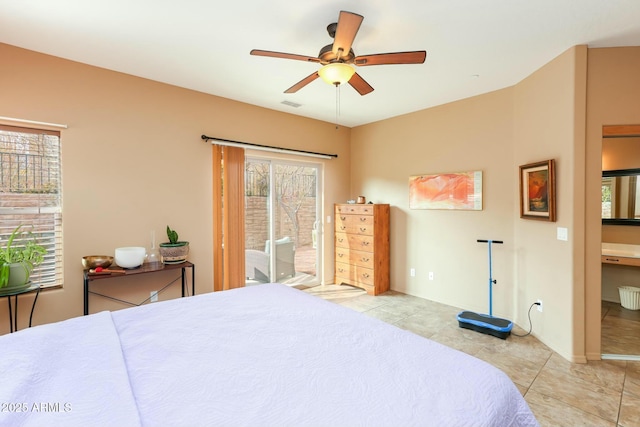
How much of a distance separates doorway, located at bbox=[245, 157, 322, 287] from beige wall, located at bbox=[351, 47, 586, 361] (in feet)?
3.44

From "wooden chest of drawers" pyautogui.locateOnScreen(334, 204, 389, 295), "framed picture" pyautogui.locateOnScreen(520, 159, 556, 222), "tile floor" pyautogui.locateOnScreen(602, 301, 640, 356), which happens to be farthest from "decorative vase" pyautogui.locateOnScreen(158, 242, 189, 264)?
"tile floor" pyautogui.locateOnScreen(602, 301, 640, 356)

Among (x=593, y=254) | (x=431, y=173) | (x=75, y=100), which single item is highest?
(x=75, y=100)

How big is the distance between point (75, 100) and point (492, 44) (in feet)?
12.5

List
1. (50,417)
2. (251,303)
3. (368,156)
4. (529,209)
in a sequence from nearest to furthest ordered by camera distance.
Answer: (50,417) < (251,303) < (529,209) < (368,156)

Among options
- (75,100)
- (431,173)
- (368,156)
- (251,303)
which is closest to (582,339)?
(431,173)

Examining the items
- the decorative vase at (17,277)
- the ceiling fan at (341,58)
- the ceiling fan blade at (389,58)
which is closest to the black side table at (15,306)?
the decorative vase at (17,277)

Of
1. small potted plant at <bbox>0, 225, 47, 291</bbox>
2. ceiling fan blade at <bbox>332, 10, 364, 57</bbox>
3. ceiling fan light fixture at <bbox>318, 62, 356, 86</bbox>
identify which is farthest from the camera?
small potted plant at <bbox>0, 225, 47, 291</bbox>

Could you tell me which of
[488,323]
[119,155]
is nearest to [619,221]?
[488,323]

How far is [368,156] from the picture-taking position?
16.8ft

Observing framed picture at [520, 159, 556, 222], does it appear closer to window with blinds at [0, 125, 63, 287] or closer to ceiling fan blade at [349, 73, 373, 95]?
ceiling fan blade at [349, 73, 373, 95]

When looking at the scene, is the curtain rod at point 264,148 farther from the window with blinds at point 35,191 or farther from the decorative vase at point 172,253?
the window with blinds at point 35,191

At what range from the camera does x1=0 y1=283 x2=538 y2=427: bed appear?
0.94 meters

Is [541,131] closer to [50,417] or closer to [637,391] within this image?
[637,391]

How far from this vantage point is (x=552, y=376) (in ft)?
7.97
